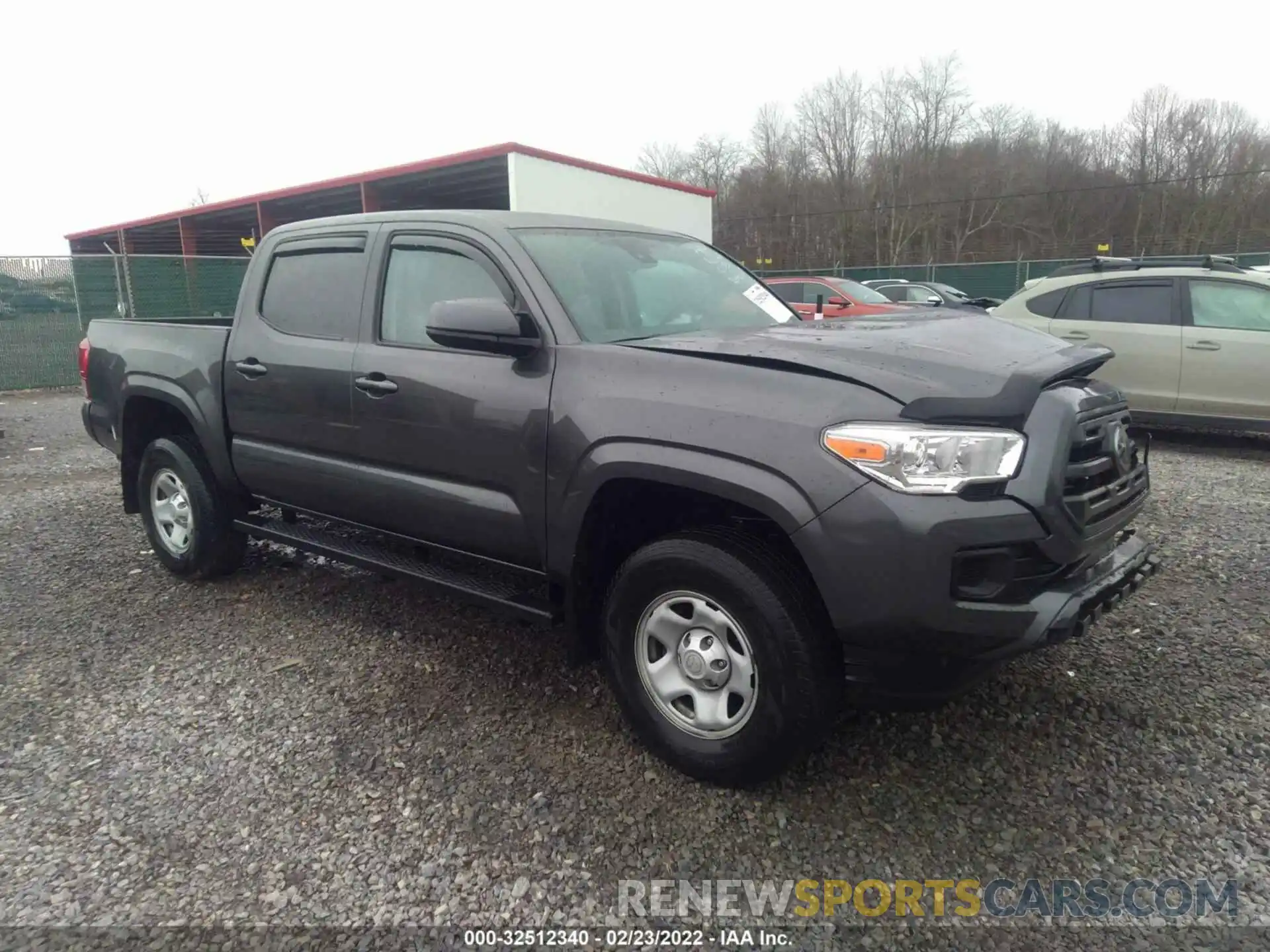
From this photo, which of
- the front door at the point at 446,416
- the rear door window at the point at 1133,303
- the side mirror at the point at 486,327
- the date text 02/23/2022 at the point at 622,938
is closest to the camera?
the date text 02/23/2022 at the point at 622,938

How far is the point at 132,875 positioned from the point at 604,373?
6.65 ft

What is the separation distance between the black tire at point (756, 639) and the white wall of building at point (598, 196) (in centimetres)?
1386

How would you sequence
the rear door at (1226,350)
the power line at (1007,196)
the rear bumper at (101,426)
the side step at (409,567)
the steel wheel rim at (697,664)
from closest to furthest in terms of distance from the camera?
the steel wheel rim at (697,664) < the side step at (409,567) < the rear bumper at (101,426) < the rear door at (1226,350) < the power line at (1007,196)

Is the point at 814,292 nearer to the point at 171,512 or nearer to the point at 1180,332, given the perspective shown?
the point at 1180,332

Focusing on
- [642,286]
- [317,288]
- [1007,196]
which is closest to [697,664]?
[642,286]

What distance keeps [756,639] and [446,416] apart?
1.47m

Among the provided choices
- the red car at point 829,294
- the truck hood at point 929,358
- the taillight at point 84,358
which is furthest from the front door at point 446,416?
the red car at point 829,294

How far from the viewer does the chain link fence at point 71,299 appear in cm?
1406

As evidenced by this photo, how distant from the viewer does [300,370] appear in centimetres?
384

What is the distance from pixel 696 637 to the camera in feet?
8.88

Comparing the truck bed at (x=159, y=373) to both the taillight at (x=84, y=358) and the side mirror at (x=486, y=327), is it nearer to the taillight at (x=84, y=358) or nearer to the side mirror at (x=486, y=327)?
the taillight at (x=84, y=358)

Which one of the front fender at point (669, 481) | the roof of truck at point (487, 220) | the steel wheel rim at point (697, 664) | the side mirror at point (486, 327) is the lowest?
the steel wheel rim at point (697, 664)

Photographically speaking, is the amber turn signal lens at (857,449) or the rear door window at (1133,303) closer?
the amber turn signal lens at (857,449)

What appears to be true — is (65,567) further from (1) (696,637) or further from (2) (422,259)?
(1) (696,637)
